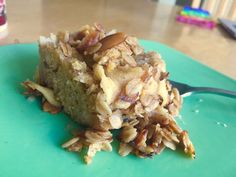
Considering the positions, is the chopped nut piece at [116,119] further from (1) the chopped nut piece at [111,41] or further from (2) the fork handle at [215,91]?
(2) the fork handle at [215,91]

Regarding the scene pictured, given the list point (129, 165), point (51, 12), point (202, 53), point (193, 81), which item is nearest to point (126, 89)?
point (129, 165)

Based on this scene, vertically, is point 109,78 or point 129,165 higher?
point 109,78

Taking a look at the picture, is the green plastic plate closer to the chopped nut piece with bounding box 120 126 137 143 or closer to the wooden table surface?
the chopped nut piece with bounding box 120 126 137 143

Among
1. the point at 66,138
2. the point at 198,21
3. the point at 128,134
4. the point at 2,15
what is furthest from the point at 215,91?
the point at 198,21

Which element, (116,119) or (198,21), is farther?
(198,21)

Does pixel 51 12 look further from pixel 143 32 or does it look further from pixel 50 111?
pixel 50 111

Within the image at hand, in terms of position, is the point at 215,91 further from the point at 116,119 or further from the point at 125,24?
the point at 125,24
